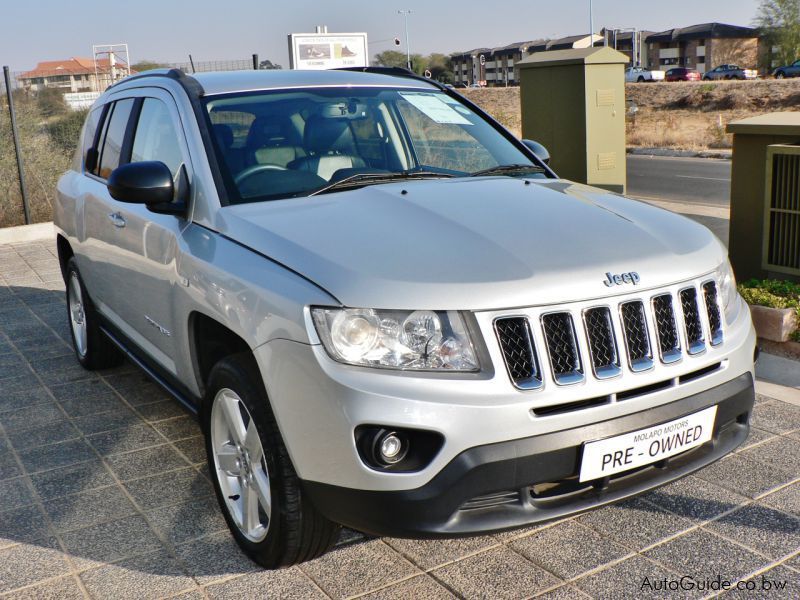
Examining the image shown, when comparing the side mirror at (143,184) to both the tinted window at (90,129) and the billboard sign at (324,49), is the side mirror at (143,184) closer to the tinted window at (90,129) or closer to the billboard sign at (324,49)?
the tinted window at (90,129)

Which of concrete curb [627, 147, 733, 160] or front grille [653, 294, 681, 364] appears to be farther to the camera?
concrete curb [627, 147, 733, 160]

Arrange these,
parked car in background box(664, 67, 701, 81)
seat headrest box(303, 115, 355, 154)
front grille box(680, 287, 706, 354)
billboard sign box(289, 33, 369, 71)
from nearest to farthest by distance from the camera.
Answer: front grille box(680, 287, 706, 354) → seat headrest box(303, 115, 355, 154) → billboard sign box(289, 33, 369, 71) → parked car in background box(664, 67, 701, 81)

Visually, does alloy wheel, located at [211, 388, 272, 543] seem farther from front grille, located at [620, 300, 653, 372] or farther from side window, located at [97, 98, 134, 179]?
side window, located at [97, 98, 134, 179]

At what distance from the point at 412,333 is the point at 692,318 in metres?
1.01

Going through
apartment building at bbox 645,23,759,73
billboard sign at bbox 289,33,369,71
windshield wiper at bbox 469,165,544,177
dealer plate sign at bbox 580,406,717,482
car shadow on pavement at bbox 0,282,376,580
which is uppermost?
apartment building at bbox 645,23,759,73

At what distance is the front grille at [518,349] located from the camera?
2.60 metres

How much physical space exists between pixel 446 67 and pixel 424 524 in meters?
146

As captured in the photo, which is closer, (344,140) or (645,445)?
(645,445)

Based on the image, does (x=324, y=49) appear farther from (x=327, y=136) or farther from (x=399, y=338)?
(x=399, y=338)

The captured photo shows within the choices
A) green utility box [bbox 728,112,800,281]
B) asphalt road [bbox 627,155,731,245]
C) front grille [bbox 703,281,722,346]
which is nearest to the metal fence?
asphalt road [bbox 627,155,731,245]

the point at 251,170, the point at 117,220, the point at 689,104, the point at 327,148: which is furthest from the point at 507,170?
the point at 689,104

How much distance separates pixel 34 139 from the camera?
542 inches

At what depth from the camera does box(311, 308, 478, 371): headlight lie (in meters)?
2.59

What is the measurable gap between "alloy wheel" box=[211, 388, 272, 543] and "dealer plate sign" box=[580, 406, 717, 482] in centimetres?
104
